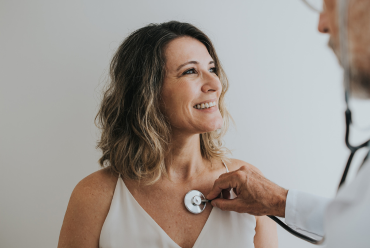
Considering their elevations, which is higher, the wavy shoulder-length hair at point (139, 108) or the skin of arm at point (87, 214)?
the wavy shoulder-length hair at point (139, 108)

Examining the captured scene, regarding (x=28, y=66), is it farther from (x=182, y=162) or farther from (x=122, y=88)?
(x=182, y=162)

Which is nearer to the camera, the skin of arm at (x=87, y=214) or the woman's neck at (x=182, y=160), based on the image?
the skin of arm at (x=87, y=214)

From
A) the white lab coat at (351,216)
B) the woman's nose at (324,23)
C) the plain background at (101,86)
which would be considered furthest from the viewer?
the plain background at (101,86)

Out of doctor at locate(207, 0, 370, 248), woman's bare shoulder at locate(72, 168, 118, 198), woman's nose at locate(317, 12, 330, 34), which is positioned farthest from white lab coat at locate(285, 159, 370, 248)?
woman's bare shoulder at locate(72, 168, 118, 198)

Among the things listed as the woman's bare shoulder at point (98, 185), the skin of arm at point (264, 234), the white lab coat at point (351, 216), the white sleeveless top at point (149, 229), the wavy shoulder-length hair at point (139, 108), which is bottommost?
the skin of arm at point (264, 234)

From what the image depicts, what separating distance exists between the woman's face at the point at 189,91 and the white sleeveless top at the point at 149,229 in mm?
429

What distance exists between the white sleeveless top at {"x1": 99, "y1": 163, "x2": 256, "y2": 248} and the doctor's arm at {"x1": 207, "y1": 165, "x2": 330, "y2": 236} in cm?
12

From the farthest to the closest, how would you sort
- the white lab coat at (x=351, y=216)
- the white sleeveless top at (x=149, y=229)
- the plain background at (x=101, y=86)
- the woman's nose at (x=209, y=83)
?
the plain background at (x=101, y=86), the woman's nose at (x=209, y=83), the white sleeveless top at (x=149, y=229), the white lab coat at (x=351, y=216)

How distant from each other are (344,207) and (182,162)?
40.3 inches

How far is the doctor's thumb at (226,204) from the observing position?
54.9 inches

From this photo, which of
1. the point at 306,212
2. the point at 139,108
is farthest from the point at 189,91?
the point at 306,212

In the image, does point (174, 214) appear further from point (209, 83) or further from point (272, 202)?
point (209, 83)

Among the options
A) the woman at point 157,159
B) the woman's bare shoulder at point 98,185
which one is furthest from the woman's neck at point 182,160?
the woman's bare shoulder at point 98,185

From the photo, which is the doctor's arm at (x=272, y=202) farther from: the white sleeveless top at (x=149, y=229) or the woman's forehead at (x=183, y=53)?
the woman's forehead at (x=183, y=53)
